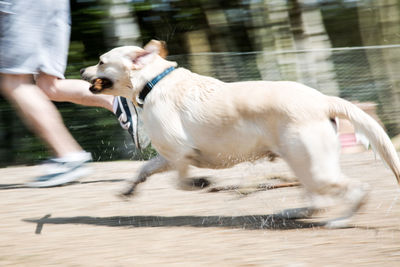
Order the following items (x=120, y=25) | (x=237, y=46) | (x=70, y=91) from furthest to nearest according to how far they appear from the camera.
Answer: (x=237, y=46) < (x=120, y=25) < (x=70, y=91)

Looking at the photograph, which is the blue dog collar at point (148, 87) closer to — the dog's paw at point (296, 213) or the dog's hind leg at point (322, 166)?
the dog's hind leg at point (322, 166)

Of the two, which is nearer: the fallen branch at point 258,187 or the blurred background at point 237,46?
the fallen branch at point 258,187

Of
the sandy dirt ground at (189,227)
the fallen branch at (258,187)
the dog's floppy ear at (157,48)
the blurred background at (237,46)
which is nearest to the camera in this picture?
the sandy dirt ground at (189,227)

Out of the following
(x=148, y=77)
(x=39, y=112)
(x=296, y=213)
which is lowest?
(x=296, y=213)

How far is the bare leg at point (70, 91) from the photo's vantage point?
545 centimetres

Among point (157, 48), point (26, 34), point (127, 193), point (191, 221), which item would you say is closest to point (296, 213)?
point (191, 221)

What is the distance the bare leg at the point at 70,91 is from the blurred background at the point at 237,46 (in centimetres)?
143

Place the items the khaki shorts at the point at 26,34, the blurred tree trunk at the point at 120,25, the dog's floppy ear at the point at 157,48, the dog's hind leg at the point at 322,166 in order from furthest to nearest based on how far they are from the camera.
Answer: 1. the blurred tree trunk at the point at 120,25
2. the khaki shorts at the point at 26,34
3. the dog's floppy ear at the point at 157,48
4. the dog's hind leg at the point at 322,166

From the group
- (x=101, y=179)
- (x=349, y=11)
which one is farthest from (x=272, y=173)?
(x=349, y=11)

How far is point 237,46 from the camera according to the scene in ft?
26.3

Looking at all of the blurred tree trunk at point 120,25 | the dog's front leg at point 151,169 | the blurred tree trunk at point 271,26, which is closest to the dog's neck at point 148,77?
the dog's front leg at point 151,169

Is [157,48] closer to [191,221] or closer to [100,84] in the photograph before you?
[100,84]

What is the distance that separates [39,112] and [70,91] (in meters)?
0.46

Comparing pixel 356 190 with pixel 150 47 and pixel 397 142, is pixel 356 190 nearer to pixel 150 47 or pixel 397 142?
pixel 150 47
